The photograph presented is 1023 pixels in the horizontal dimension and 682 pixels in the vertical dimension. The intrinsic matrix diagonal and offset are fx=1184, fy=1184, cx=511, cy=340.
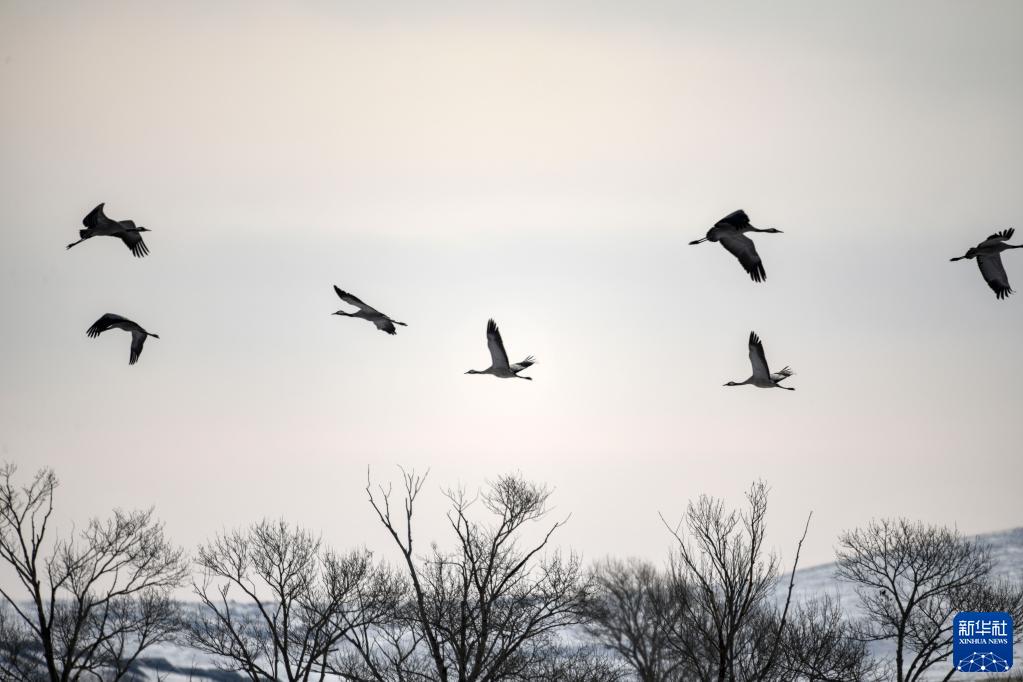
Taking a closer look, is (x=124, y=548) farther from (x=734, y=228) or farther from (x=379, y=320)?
(x=734, y=228)

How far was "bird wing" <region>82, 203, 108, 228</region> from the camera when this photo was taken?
23.0 meters

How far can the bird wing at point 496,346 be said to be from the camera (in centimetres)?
2630

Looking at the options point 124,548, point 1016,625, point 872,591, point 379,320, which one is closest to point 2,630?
point 124,548

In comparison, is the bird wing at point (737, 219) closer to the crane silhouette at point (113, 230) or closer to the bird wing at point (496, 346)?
the bird wing at point (496, 346)

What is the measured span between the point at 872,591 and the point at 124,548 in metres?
69.7

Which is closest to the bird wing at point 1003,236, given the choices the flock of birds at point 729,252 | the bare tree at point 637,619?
the flock of birds at point 729,252

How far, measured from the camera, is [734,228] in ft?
72.3

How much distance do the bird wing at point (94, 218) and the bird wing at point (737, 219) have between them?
11.9m

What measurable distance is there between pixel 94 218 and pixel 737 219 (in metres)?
12.3

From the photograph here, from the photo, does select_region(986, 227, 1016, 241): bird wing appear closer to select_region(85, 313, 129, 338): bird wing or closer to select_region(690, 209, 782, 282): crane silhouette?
select_region(690, 209, 782, 282): crane silhouette
